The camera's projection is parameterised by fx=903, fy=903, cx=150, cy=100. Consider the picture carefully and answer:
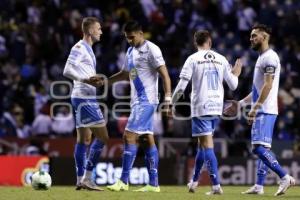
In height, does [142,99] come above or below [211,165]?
above

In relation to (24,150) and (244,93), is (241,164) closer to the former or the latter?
(244,93)

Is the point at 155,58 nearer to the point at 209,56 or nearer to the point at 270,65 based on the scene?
the point at 209,56

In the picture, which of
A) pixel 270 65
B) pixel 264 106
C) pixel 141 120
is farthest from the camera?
pixel 141 120

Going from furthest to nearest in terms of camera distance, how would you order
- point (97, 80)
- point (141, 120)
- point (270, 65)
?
point (141, 120), point (97, 80), point (270, 65)

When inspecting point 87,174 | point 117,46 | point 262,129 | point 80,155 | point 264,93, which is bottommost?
point 87,174

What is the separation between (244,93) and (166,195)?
11016 mm

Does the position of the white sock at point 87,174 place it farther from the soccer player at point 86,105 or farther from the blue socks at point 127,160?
the blue socks at point 127,160

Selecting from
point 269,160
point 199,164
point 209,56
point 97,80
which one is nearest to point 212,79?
point 209,56

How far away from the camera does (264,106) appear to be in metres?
14.0

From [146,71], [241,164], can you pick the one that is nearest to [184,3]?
[241,164]

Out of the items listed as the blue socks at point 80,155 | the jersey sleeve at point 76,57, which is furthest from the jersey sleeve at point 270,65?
the blue socks at point 80,155

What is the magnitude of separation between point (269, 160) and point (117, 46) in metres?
12.7

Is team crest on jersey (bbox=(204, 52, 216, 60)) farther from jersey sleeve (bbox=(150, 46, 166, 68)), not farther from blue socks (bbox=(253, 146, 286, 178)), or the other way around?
blue socks (bbox=(253, 146, 286, 178))

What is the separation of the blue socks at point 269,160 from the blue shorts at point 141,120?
1.72 meters
